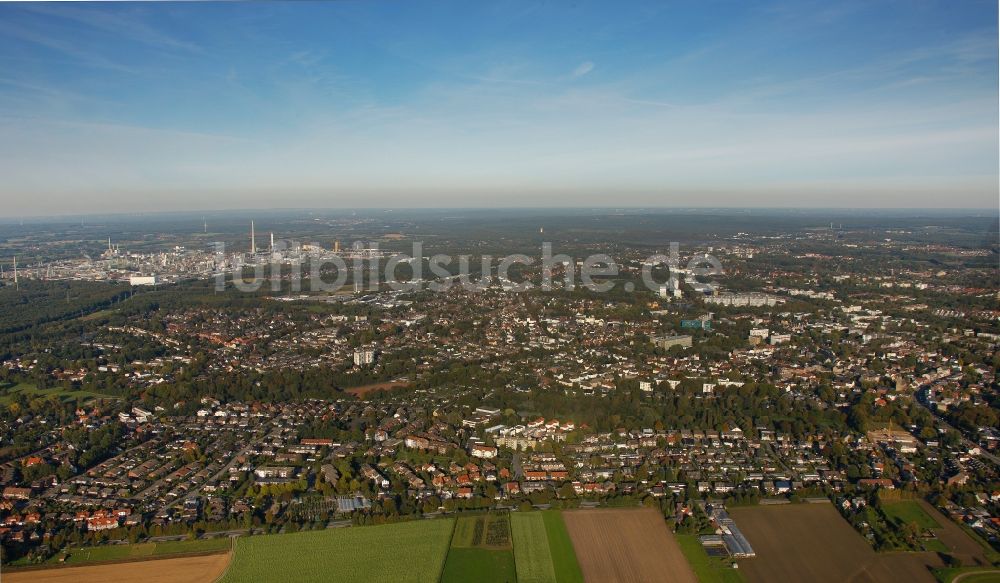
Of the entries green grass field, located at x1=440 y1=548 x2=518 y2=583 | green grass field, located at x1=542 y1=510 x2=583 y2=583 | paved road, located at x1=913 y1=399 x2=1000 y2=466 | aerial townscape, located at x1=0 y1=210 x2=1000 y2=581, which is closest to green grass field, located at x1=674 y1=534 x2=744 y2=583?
aerial townscape, located at x1=0 y1=210 x2=1000 y2=581

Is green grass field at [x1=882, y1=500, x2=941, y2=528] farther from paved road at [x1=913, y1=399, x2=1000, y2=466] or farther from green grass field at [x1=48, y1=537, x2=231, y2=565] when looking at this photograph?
green grass field at [x1=48, y1=537, x2=231, y2=565]

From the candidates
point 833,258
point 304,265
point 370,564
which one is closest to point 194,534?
point 370,564

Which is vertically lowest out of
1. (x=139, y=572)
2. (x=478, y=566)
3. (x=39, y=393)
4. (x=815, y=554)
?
(x=139, y=572)

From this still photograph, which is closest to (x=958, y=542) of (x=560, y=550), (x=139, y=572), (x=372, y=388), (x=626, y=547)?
(x=626, y=547)

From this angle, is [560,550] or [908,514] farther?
[908,514]

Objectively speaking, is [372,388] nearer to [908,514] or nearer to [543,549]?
[543,549]
